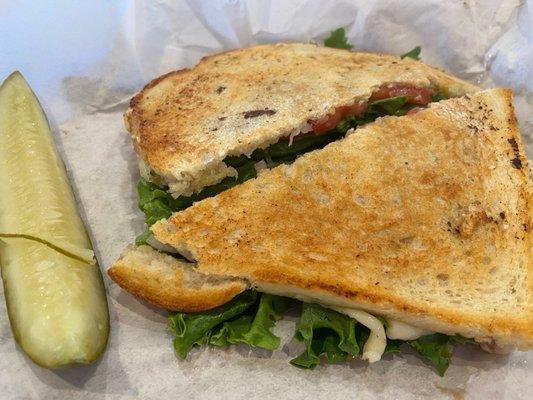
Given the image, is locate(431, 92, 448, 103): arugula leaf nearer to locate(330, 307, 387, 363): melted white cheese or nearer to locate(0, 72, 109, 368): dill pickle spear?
locate(330, 307, 387, 363): melted white cheese

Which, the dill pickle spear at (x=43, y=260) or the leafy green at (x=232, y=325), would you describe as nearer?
the dill pickle spear at (x=43, y=260)

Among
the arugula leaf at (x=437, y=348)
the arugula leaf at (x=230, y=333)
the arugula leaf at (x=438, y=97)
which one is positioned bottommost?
the arugula leaf at (x=437, y=348)

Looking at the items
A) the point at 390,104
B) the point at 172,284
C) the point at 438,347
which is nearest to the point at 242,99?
the point at 390,104

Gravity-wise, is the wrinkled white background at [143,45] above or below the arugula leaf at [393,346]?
above

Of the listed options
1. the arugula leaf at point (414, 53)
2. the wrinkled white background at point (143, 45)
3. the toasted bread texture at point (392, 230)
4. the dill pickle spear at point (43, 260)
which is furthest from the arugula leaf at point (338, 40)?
the dill pickle spear at point (43, 260)

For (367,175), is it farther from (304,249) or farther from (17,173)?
(17,173)

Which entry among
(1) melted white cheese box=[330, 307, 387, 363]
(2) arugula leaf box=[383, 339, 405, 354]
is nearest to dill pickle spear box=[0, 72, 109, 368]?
(1) melted white cheese box=[330, 307, 387, 363]

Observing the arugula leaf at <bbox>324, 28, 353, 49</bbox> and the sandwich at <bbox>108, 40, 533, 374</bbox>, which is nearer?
the sandwich at <bbox>108, 40, 533, 374</bbox>

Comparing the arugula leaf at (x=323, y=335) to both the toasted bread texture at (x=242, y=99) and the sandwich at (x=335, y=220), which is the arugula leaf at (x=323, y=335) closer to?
the sandwich at (x=335, y=220)

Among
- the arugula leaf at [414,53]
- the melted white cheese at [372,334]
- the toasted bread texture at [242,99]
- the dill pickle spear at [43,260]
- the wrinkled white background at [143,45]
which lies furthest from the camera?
the arugula leaf at [414,53]
